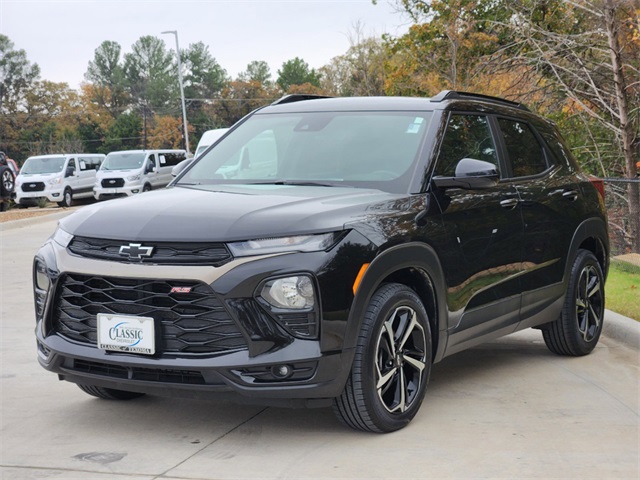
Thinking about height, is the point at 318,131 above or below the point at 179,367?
above

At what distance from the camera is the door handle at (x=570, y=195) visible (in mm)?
6984

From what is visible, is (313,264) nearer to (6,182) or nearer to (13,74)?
(6,182)

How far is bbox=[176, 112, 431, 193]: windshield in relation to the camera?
5.65 meters

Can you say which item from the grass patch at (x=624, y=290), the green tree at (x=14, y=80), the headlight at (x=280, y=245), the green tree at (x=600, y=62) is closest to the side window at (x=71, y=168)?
the green tree at (x=600, y=62)

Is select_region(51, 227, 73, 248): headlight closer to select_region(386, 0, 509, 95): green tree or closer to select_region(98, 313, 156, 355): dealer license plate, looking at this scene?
select_region(98, 313, 156, 355): dealer license plate

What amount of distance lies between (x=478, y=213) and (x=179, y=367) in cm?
218

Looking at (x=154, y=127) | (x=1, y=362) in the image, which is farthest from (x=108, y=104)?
(x=1, y=362)

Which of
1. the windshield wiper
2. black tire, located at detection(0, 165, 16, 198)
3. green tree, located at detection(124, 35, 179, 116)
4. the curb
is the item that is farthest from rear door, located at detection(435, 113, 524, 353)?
green tree, located at detection(124, 35, 179, 116)

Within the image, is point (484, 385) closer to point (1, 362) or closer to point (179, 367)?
point (179, 367)

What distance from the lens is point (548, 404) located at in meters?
5.82

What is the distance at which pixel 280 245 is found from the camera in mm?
4598

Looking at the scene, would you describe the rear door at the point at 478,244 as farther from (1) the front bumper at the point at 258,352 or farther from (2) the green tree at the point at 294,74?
(2) the green tree at the point at 294,74

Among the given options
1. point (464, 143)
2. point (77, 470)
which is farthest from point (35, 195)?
point (77, 470)

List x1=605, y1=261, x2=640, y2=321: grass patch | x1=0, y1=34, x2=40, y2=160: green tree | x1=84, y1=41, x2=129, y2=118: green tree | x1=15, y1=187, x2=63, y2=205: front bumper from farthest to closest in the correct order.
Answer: x1=84, y1=41, x2=129, y2=118: green tree < x1=0, y1=34, x2=40, y2=160: green tree < x1=15, y1=187, x2=63, y2=205: front bumper < x1=605, y1=261, x2=640, y2=321: grass patch
